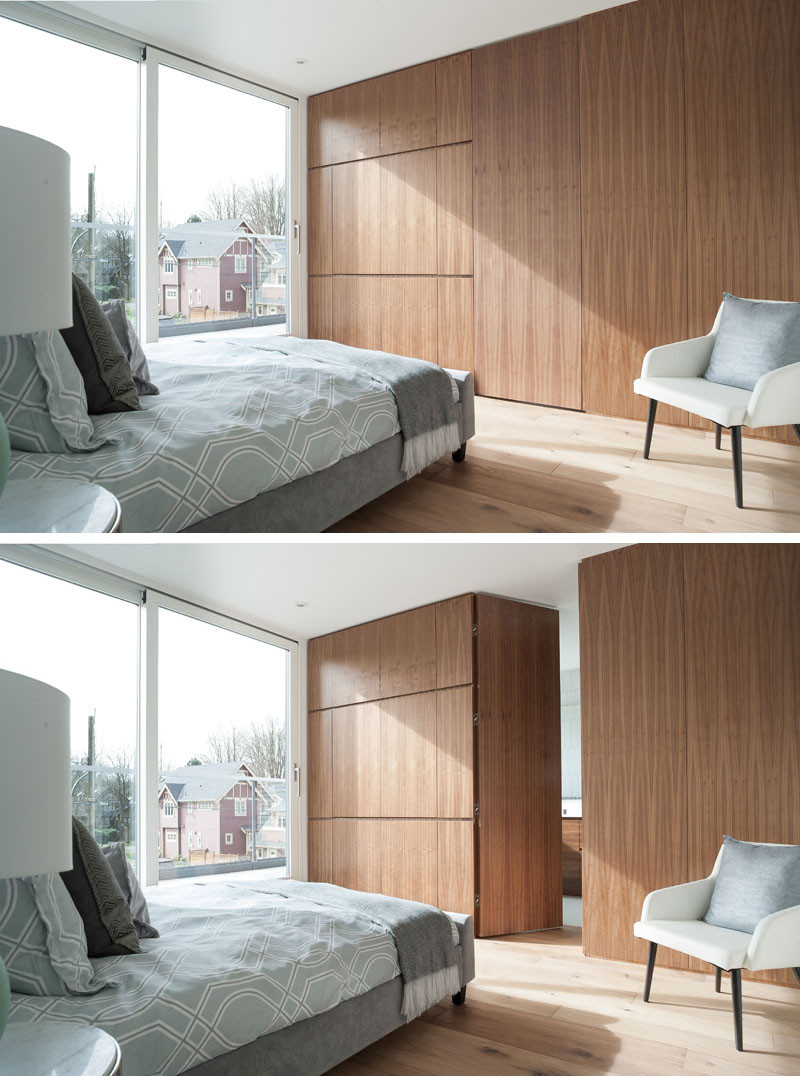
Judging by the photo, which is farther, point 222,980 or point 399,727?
point 399,727

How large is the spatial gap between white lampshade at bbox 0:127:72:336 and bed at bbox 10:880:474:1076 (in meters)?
1.69

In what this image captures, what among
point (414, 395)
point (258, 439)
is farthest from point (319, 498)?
point (414, 395)

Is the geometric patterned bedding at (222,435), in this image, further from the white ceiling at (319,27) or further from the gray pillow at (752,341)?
the white ceiling at (319,27)

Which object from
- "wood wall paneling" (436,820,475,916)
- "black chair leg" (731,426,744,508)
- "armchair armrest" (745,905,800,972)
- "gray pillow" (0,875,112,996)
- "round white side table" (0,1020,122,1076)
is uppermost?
"black chair leg" (731,426,744,508)

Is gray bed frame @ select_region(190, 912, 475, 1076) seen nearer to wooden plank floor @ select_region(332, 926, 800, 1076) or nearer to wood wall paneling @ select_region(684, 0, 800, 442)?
wooden plank floor @ select_region(332, 926, 800, 1076)

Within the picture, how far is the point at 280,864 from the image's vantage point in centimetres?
662

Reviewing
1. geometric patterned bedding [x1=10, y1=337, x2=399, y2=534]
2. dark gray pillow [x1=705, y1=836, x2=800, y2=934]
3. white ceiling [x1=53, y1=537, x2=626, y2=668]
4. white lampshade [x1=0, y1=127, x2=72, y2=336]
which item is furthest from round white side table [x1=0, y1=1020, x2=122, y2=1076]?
dark gray pillow [x1=705, y1=836, x2=800, y2=934]

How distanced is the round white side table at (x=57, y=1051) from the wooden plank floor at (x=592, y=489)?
6.76ft

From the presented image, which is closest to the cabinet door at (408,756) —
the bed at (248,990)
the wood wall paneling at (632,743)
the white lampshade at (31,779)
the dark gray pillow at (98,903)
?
the wood wall paneling at (632,743)

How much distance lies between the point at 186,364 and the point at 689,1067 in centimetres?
324

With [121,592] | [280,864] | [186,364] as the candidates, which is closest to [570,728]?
[280,864]

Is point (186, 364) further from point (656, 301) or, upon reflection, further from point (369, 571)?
point (656, 301)

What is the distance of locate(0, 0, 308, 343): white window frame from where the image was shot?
4254 millimetres

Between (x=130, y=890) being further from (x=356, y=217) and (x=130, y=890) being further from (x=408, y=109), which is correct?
(x=408, y=109)
